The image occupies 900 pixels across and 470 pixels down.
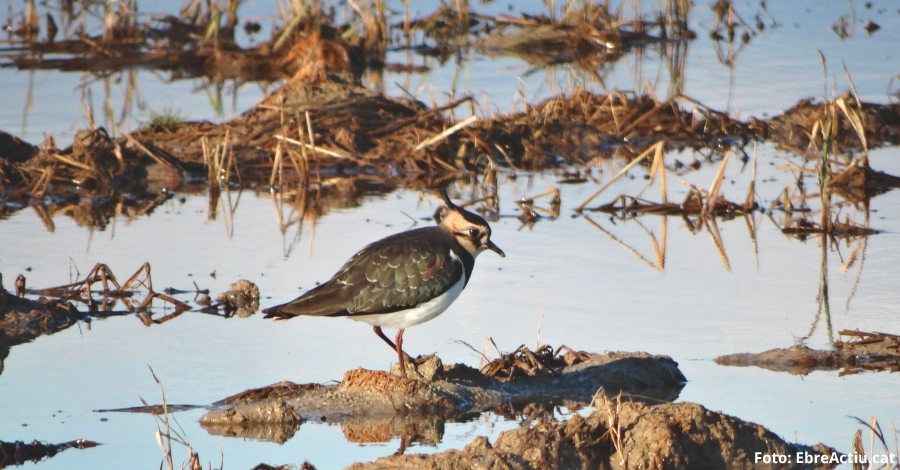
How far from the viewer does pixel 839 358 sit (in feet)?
23.0

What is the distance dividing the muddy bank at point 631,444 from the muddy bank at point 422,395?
0.73 metres

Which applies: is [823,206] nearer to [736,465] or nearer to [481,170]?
[481,170]

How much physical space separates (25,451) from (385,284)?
1974 millimetres

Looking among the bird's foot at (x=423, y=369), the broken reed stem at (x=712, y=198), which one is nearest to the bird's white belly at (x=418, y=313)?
the bird's foot at (x=423, y=369)

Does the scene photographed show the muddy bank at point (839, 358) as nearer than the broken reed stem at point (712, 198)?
Yes

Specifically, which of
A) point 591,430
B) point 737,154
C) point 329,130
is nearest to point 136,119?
point 329,130

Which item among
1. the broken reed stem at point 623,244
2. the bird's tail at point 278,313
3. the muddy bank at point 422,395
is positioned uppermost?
the bird's tail at point 278,313

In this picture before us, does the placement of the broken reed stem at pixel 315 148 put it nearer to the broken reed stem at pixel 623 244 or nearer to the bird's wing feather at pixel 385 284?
the broken reed stem at pixel 623 244

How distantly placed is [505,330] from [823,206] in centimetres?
334

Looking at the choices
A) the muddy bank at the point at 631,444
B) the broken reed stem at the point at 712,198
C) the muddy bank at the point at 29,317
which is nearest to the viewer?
the muddy bank at the point at 631,444

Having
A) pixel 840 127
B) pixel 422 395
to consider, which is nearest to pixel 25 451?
pixel 422 395

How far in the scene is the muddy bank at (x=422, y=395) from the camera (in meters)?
6.12

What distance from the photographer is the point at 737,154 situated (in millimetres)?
13039

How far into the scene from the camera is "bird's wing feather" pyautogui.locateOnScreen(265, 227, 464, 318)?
22.1 ft
